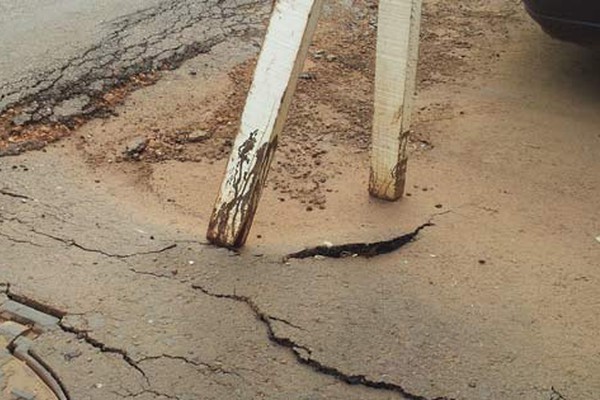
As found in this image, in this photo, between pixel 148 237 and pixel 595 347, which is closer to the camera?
pixel 595 347

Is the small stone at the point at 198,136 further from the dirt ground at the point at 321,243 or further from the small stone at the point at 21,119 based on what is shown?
the small stone at the point at 21,119

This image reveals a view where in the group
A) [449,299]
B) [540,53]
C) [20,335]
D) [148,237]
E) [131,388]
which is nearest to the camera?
[131,388]

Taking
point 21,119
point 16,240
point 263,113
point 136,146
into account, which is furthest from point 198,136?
point 16,240

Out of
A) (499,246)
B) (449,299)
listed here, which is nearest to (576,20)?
(499,246)

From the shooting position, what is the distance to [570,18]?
13.8 feet

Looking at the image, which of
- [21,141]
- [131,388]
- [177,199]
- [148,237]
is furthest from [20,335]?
[21,141]

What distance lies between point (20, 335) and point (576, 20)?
318cm

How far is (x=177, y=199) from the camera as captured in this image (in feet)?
12.5

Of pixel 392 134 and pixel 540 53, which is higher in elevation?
pixel 392 134

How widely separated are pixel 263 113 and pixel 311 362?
1047 millimetres

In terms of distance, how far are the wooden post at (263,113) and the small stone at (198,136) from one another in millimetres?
961

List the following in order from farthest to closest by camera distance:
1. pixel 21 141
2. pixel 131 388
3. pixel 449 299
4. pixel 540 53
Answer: pixel 540 53 < pixel 21 141 < pixel 449 299 < pixel 131 388

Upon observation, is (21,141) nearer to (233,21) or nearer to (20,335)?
(20,335)

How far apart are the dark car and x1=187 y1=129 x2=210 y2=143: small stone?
1930mm
